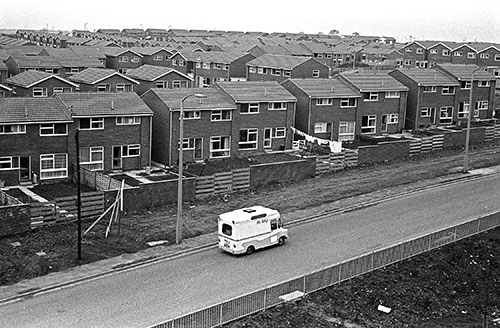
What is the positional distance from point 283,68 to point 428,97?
68.0 ft

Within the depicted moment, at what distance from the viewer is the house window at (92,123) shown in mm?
45781

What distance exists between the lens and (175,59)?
109 meters

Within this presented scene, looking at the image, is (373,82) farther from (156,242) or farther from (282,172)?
(156,242)

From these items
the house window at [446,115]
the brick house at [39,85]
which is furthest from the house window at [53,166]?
the house window at [446,115]

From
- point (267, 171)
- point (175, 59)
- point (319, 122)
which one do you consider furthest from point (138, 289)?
point (175, 59)

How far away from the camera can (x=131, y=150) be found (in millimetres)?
48062

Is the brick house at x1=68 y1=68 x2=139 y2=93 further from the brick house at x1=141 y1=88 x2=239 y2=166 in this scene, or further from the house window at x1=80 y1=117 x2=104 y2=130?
the house window at x1=80 y1=117 x2=104 y2=130

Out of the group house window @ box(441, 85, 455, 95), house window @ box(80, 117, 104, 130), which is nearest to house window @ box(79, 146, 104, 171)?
house window @ box(80, 117, 104, 130)

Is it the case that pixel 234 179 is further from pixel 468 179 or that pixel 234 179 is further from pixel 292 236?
pixel 468 179

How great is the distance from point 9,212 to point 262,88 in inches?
1173

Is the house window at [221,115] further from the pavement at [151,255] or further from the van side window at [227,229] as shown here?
the van side window at [227,229]

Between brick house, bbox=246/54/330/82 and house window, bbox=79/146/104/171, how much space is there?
40933 millimetres

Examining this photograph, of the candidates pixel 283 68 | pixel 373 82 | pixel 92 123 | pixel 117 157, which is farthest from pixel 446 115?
pixel 92 123

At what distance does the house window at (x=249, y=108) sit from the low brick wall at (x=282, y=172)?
22.9 feet
